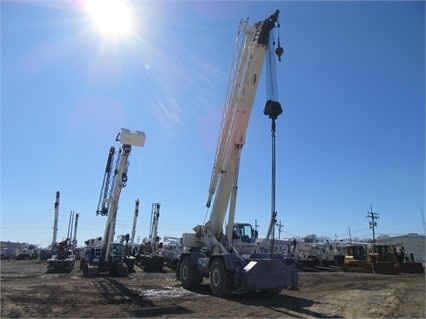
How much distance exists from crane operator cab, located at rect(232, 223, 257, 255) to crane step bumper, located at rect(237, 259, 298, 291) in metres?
3.00

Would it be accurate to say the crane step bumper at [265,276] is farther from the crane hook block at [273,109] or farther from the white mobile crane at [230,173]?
the crane hook block at [273,109]

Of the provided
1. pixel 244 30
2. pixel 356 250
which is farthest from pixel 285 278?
pixel 356 250

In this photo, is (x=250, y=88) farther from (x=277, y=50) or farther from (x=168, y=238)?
(x=168, y=238)

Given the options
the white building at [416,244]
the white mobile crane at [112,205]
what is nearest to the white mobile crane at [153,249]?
the white mobile crane at [112,205]

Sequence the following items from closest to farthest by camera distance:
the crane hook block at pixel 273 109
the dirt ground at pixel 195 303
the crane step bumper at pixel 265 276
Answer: the dirt ground at pixel 195 303 → the crane step bumper at pixel 265 276 → the crane hook block at pixel 273 109

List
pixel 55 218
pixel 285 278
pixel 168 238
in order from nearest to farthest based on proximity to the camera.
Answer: pixel 285 278, pixel 55 218, pixel 168 238

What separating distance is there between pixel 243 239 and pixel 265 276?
4616mm

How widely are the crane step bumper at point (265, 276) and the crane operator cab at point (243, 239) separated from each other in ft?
9.84

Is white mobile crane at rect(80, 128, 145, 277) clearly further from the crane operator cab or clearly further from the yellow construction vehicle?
the yellow construction vehicle

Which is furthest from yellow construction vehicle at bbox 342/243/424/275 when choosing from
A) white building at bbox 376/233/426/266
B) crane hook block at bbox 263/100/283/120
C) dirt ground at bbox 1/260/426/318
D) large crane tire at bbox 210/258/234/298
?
white building at bbox 376/233/426/266

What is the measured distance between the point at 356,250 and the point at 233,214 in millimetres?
26462

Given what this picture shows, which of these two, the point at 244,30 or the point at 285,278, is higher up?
the point at 244,30

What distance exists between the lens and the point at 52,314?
11.0 m

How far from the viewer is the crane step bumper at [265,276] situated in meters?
14.4
